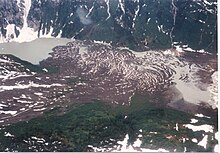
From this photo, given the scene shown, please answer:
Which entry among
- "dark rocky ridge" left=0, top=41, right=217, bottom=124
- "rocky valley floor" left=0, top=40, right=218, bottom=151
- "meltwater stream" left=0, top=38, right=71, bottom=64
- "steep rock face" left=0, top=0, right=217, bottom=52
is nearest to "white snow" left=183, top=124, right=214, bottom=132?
"rocky valley floor" left=0, top=40, right=218, bottom=151

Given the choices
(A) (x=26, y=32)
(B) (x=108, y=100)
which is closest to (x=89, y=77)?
(B) (x=108, y=100)

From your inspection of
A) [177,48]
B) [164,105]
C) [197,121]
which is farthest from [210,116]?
[177,48]

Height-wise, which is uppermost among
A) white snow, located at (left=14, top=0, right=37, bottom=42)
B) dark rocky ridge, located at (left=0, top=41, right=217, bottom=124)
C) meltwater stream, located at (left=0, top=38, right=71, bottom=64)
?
white snow, located at (left=14, top=0, right=37, bottom=42)

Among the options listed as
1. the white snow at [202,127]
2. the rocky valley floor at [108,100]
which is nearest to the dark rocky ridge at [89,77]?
the rocky valley floor at [108,100]

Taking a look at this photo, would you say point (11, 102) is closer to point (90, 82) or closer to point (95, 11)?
point (90, 82)

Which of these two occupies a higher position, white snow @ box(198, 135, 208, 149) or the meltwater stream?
the meltwater stream

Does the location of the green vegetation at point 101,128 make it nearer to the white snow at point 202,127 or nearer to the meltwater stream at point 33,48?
the white snow at point 202,127

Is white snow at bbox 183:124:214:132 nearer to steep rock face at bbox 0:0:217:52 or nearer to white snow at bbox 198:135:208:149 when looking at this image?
white snow at bbox 198:135:208:149
